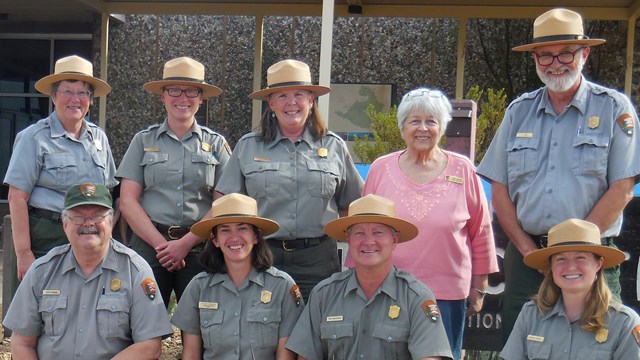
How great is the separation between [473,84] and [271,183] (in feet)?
28.2

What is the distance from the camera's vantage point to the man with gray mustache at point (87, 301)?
391 centimetres

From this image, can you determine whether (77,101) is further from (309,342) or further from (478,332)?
(478,332)

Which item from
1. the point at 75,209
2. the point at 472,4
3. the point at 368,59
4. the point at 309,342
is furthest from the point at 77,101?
the point at 368,59

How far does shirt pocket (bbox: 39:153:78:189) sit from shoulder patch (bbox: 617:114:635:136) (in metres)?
2.82

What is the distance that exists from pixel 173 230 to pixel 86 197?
69cm

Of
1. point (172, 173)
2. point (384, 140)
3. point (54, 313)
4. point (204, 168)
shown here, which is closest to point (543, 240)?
point (204, 168)

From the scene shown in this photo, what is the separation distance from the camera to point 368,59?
40.9 ft

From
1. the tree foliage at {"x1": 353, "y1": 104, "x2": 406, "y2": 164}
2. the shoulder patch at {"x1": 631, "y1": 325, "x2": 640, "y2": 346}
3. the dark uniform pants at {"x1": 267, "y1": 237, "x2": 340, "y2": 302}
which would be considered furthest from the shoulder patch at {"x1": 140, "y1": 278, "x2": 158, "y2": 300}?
the tree foliage at {"x1": 353, "y1": 104, "x2": 406, "y2": 164}

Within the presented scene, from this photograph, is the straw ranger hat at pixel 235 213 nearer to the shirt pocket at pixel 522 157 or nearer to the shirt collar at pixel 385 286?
the shirt collar at pixel 385 286

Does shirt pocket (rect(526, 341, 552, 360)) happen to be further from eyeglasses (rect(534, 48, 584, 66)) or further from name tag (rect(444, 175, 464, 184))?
eyeglasses (rect(534, 48, 584, 66))

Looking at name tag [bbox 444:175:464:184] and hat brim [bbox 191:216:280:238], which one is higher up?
name tag [bbox 444:175:464:184]

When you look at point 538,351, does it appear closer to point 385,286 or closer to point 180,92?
point 385,286

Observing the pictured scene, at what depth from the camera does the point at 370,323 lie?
3.82 m

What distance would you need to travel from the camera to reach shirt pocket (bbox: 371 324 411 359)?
12.4 ft
